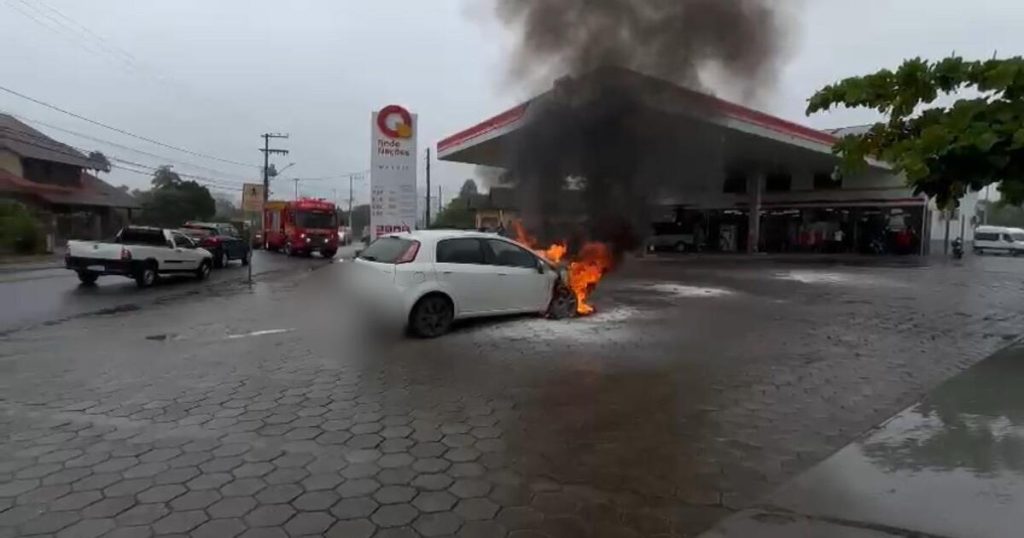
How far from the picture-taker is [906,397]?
555cm

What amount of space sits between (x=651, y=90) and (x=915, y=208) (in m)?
26.1

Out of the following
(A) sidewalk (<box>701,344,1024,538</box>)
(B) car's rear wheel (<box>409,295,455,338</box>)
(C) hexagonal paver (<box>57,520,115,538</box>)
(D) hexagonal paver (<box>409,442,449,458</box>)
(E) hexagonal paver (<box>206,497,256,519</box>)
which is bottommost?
(C) hexagonal paver (<box>57,520,115,538</box>)

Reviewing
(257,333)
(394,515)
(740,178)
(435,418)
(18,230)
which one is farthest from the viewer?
(740,178)

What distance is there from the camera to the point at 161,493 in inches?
136

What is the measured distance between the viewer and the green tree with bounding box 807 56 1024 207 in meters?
3.73

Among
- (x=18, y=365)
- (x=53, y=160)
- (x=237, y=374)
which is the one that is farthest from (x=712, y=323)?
(x=53, y=160)

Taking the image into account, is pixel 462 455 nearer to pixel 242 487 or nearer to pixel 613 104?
pixel 242 487

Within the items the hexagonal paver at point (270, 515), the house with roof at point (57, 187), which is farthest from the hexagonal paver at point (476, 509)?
the house with roof at point (57, 187)

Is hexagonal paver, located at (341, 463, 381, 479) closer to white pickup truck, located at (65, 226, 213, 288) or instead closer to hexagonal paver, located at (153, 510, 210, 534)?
hexagonal paver, located at (153, 510, 210, 534)

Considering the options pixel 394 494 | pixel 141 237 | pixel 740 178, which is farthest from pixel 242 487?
pixel 740 178

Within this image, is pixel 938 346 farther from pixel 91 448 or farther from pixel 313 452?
pixel 91 448

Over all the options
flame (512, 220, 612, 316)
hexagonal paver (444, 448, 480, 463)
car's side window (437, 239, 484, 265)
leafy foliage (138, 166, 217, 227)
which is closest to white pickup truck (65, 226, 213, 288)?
flame (512, 220, 612, 316)

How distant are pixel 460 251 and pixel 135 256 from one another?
390 inches

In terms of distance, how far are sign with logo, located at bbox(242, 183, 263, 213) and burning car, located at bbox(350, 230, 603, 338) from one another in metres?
8.94
